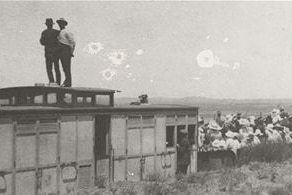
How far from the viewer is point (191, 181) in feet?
48.3

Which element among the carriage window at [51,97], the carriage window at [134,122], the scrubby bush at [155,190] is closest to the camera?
the scrubby bush at [155,190]

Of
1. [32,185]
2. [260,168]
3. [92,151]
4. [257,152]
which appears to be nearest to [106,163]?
[92,151]

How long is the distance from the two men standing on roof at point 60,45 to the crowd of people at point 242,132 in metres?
10.0

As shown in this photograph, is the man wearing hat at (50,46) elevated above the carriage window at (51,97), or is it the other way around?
the man wearing hat at (50,46)

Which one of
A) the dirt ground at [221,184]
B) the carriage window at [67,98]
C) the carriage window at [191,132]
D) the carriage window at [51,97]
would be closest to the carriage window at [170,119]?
the carriage window at [191,132]

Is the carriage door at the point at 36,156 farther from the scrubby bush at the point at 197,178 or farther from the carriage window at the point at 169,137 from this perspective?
the carriage window at the point at 169,137

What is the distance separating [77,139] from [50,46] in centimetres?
346

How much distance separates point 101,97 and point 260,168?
24.4 feet

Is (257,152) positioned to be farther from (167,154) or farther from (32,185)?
(32,185)

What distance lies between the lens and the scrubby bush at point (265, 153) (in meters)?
19.4

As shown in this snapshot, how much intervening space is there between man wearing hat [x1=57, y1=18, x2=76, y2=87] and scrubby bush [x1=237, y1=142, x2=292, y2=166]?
8.49 meters

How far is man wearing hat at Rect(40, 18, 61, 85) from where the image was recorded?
559 inches

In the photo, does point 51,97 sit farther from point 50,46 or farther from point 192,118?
point 192,118

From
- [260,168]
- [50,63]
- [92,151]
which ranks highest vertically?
[50,63]
